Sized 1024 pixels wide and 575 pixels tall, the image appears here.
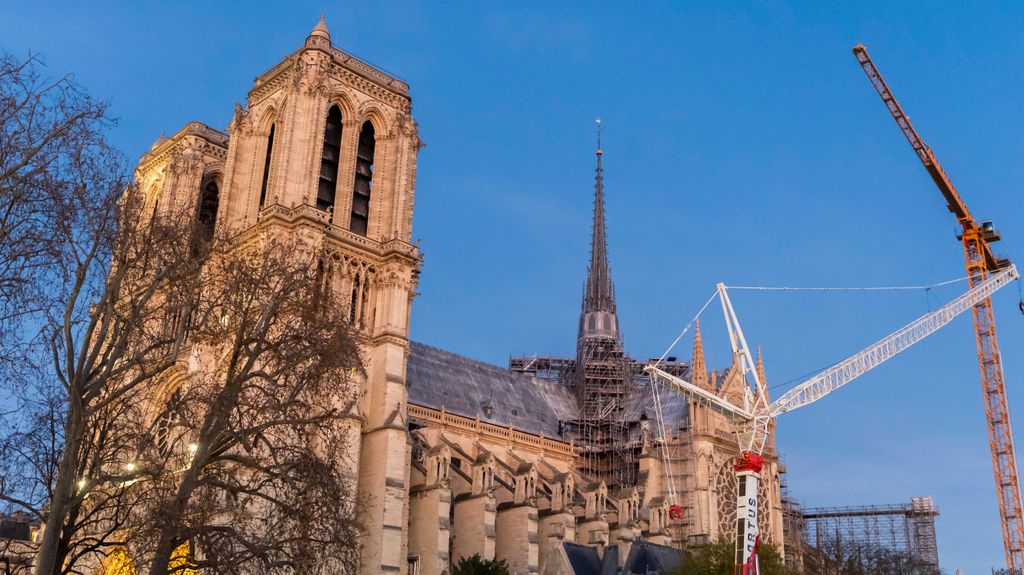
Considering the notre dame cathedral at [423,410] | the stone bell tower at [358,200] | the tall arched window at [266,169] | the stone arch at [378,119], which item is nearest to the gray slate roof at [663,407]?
the notre dame cathedral at [423,410]

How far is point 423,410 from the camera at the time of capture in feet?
181

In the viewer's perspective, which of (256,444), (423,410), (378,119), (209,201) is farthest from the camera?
(209,201)

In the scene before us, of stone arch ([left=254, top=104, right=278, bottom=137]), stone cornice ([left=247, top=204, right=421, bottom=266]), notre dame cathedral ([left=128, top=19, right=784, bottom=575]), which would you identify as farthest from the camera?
stone arch ([left=254, top=104, right=278, bottom=137])

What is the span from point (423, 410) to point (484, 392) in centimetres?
847

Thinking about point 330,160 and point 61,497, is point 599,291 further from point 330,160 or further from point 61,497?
point 61,497

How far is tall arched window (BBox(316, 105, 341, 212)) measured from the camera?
1967 inches

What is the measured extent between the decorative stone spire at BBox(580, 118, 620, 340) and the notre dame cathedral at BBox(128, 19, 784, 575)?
6.47 m

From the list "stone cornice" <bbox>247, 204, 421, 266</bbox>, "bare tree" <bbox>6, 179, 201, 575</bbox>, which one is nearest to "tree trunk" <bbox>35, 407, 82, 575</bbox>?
"bare tree" <bbox>6, 179, 201, 575</bbox>

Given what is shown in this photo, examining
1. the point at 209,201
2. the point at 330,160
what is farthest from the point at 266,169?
the point at 209,201

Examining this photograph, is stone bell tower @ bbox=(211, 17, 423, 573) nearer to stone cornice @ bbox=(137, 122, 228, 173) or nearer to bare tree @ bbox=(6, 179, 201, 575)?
stone cornice @ bbox=(137, 122, 228, 173)

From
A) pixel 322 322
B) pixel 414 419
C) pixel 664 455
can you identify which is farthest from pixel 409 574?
pixel 322 322

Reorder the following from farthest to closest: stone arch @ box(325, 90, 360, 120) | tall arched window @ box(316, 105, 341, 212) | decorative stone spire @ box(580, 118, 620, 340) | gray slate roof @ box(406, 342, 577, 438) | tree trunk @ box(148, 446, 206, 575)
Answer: decorative stone spire @ box(580, 118, 620, 340)
gray slate roof @ box(406, 342, 577, 438)
stone arch @ box(325, 90, 360, 120)
tall arched window @ box(316, 105, 341, 212)
tree trunk @ box(148, 446, 206, 575)

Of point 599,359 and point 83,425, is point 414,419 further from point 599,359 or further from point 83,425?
point 83,425

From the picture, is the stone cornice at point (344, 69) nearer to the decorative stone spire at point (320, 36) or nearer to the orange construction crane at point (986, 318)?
the decorative stone spire at point (320, 36)
